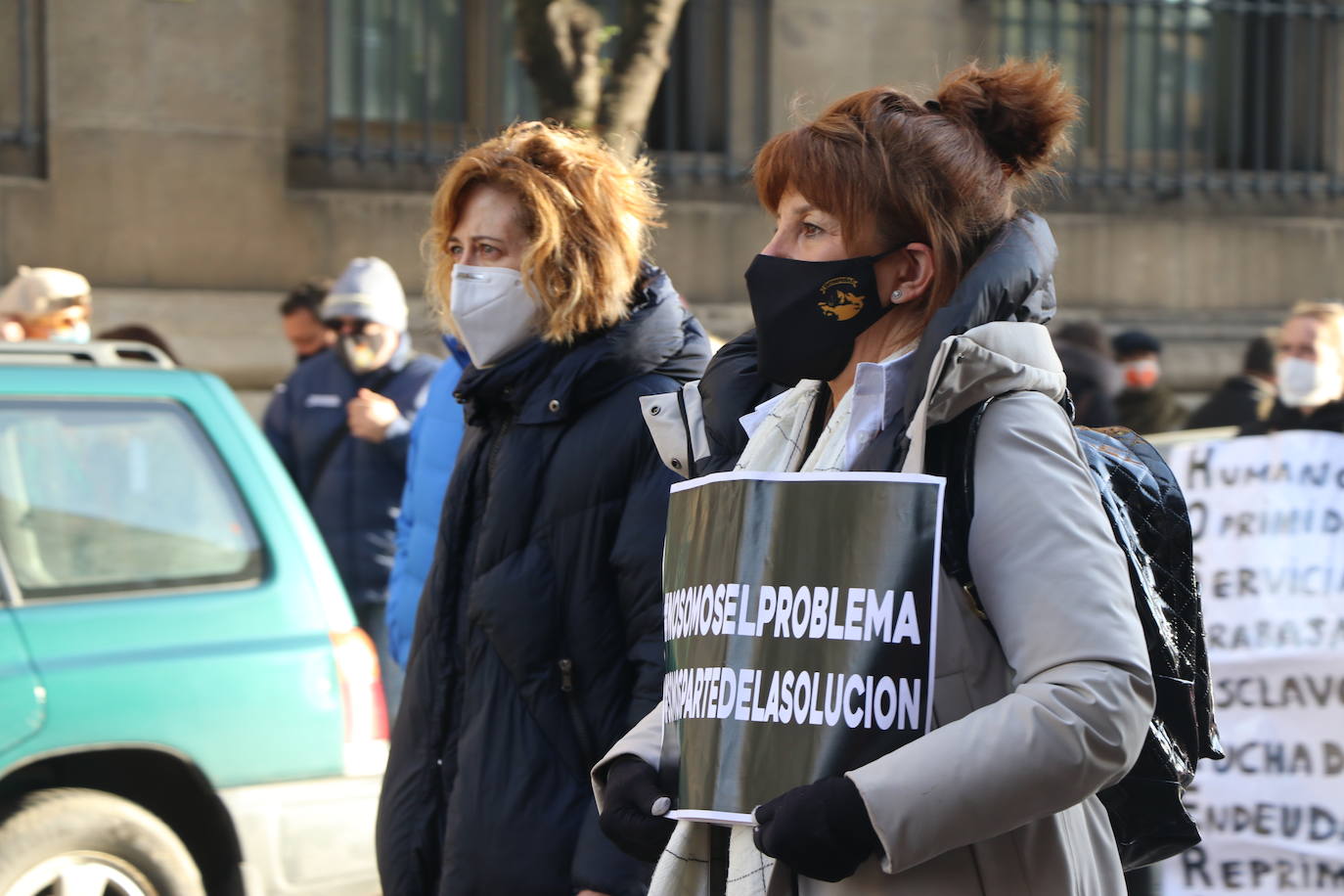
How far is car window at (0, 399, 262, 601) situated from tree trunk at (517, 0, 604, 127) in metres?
2.84

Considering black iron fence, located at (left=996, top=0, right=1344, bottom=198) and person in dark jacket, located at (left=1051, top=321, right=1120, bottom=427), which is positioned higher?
black iron fence, located at (left=996, top=0, right=1344, bottom=198)

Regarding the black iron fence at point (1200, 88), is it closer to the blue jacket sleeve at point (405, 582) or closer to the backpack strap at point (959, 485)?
the blue jacket sleeve at point (405, 582)

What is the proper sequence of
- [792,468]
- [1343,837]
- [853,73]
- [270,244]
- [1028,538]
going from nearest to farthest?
[1028,538], [792,468], [1343,837], [270,244], [853,73]

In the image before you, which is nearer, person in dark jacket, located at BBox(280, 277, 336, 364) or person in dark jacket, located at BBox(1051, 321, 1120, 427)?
person in dark jacket, located at BBox(1051, 321, 1120, 427)

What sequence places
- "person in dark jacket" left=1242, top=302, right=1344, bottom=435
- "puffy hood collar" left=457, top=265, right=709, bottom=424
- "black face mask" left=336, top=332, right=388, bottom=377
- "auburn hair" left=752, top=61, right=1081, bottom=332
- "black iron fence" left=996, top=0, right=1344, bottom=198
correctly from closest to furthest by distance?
"auburn hair" left=752, top=61, right=1081, bottom=332 < "puffy hood collar" left=457, top=265, right=709, bottom=424 < "person in dark jacket" left=1242, top=302, right=1344, bottom=435 < "black face mask" left=336, top=332, right=388, bottom=377 < "black iron fence" left=996, top=0, right=1344, bottom=198

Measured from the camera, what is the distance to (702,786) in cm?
188

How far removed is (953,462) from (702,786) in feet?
1.42

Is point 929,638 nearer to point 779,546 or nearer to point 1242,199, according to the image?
point 779,546

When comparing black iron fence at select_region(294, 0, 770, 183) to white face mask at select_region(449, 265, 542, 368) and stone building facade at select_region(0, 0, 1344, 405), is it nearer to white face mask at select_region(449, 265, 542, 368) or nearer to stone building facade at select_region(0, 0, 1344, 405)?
stone building facade at select_region(0, 0, 1344, 405)

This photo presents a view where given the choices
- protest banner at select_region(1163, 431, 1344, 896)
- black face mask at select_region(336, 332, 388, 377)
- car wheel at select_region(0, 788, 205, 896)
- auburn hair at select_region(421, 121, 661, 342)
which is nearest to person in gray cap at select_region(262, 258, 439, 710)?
black face mask at select_region(336, 332, 388, 377)

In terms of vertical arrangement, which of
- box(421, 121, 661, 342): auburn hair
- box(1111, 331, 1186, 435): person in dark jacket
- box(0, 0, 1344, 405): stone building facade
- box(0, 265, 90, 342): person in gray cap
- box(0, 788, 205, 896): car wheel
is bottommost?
box(0, 788, 205, 896): car wheel

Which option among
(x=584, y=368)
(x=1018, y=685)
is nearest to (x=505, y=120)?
(x=584, y=368)

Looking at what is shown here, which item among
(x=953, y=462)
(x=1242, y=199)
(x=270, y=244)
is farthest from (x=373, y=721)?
(x=1242, y=199)

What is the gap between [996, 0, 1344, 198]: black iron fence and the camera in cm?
1134
